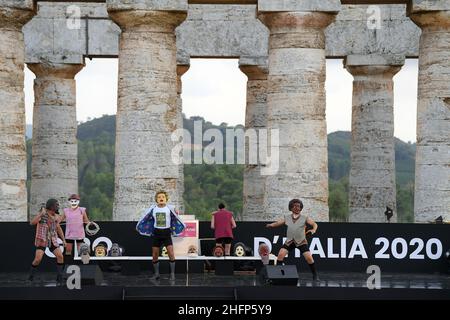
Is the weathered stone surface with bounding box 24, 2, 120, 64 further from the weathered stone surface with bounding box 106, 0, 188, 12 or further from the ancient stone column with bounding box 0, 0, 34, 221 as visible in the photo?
the weathered stone surface with bounding box 106, 0, 188, 12

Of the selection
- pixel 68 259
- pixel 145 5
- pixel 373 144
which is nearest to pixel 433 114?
pixel 373 144

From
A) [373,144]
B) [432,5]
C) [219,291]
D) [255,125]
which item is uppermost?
[432,5]

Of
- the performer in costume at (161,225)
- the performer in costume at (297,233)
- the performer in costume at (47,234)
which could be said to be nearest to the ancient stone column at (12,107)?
the performer in costume at (47,234)

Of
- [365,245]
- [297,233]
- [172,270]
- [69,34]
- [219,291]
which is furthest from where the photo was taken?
[69,34]

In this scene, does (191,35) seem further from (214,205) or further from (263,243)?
(214,205)

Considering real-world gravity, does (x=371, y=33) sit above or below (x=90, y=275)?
above

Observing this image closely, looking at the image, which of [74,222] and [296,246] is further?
[74,222]

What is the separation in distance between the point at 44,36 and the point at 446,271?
73.6 feet

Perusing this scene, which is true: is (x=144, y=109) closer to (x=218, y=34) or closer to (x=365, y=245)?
(x=365, y=245)

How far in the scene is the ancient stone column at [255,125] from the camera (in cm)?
5700

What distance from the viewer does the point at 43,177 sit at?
182 ft

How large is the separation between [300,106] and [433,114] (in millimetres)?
5011

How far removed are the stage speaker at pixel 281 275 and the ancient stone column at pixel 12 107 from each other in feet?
49.1

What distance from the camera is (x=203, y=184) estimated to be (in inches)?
5079
